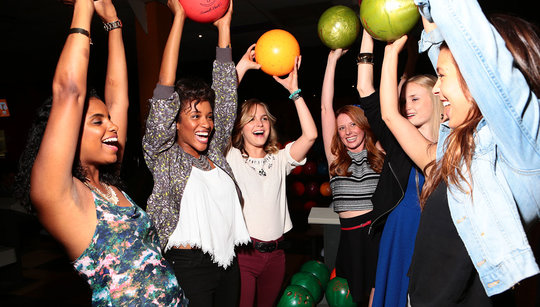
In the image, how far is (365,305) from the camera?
3.10m

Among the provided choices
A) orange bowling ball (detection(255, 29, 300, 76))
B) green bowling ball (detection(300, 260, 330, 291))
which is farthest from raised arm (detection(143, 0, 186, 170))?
green bowling ball (detection(300, 260, 330, 291))

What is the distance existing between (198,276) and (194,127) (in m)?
0.75

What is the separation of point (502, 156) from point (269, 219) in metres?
1.37

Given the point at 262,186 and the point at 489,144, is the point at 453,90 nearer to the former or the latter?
the point at 489,144

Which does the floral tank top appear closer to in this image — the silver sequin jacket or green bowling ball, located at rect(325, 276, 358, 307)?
the silver sequin jacket

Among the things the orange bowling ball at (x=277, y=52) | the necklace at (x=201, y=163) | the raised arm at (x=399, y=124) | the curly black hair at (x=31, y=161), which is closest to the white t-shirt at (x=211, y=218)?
the necklace at (x=201, y=163)

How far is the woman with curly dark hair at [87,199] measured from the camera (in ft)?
3.14

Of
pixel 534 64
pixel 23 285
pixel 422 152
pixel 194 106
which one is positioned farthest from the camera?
pixel 23 285

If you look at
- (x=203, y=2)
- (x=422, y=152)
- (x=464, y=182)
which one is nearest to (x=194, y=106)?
(x=203, y=2)

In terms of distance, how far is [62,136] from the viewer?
950mm

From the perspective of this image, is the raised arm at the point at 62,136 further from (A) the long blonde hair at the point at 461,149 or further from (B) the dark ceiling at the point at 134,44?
(B) the dark ceiling at the point at 134,44

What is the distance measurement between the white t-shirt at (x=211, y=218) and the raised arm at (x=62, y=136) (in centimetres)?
67

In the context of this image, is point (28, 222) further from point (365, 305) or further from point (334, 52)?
point (334, 52)

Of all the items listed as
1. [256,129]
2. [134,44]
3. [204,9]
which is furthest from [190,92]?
[134,44]
